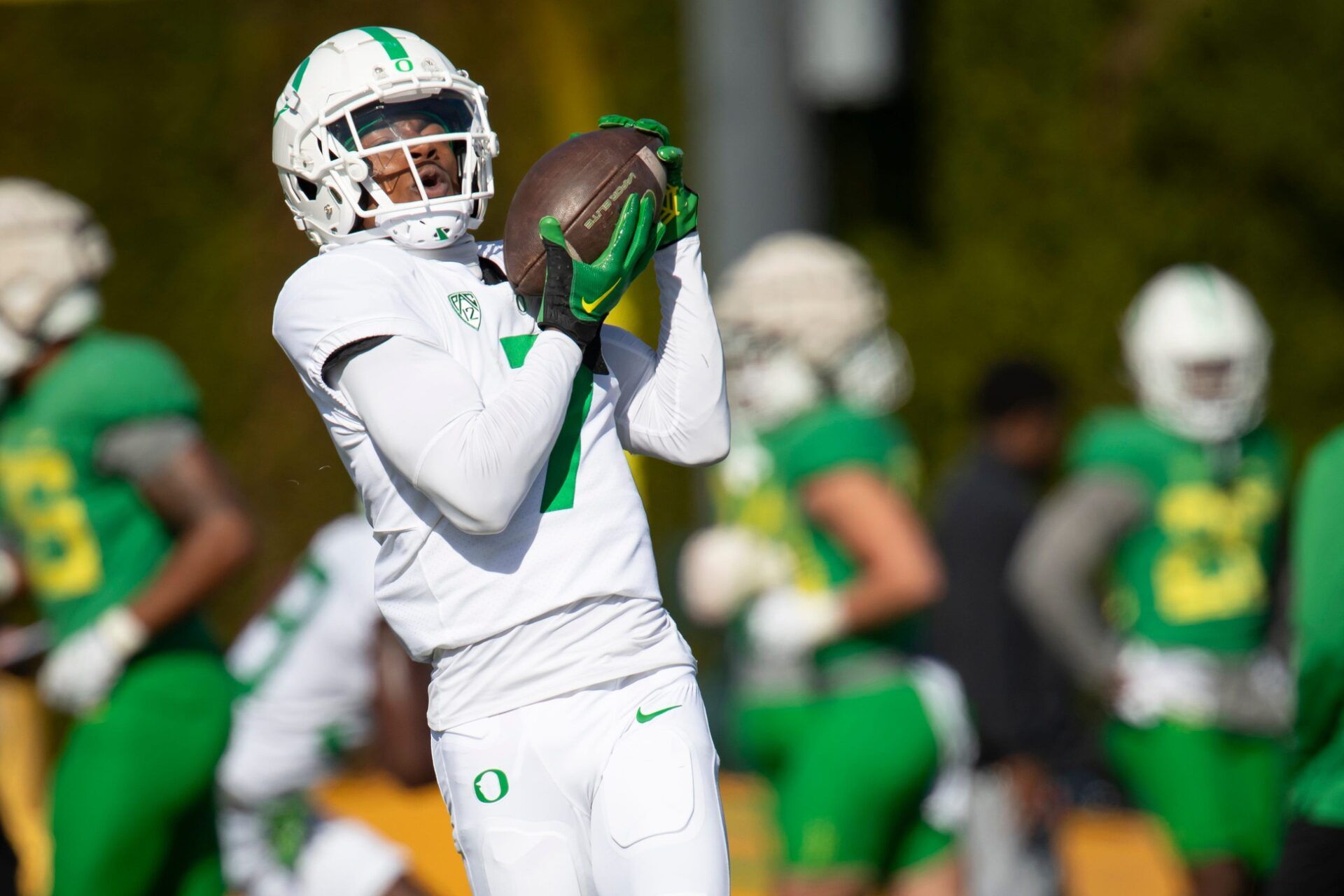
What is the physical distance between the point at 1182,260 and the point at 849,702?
466 cm

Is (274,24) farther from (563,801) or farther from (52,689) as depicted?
(563,801)

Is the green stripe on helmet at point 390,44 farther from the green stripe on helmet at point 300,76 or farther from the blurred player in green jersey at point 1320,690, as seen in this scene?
the blurred player in green jersey at point 1320,690

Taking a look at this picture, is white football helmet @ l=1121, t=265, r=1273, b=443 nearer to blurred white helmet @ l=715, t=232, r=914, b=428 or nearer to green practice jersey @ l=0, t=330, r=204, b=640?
blurred white helmet @ l=715, t=232, r=914, b=428

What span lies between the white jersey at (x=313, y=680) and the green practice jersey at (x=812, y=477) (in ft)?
3.36

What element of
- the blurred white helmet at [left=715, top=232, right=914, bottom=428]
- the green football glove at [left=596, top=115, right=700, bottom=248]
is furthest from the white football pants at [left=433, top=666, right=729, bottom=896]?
the blurred white helmet at [left=715, top=232, right=914, bottom=428]

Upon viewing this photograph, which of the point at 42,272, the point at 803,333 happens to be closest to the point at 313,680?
the point at 42,272

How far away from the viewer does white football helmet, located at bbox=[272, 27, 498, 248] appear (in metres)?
2.49

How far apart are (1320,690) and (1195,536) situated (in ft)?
6.09

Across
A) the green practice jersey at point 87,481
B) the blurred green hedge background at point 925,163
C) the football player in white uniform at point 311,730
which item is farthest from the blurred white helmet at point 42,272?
the blurred green hedge background at point 925,163

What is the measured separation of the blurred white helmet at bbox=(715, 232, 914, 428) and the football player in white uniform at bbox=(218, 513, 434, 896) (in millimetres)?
1115

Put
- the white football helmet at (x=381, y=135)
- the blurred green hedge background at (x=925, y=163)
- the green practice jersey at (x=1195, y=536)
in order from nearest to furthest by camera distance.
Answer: the white football helmet at (x=381, y=135) < the green practice jersey at (x=1195, y=536) < the blurred green hedge background at (x=925, y=163)

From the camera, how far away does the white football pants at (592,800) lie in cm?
233

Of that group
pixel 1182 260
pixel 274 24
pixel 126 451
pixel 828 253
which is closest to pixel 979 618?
pixel 828 253

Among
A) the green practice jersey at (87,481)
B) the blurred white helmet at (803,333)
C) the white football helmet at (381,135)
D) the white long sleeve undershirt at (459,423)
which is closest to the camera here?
the white long sleeve undershirt at (459,423)
